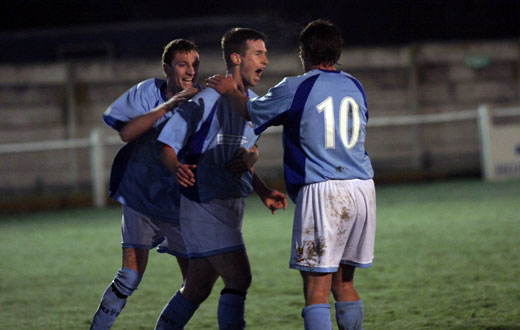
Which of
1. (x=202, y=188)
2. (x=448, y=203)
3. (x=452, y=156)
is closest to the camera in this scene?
(x=202, y=188)

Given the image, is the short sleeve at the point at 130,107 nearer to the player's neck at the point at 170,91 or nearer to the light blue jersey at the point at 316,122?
the player's neck at the point at 170,91

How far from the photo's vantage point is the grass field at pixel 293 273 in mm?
4871

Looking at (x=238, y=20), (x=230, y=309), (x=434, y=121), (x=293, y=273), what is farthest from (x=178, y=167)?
(x=238, y=20)

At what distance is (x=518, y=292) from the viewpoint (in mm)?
5238

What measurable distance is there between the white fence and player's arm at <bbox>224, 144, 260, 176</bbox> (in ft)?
30.6

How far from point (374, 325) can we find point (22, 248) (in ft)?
17.0

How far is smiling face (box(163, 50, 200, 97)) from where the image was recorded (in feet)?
13.3

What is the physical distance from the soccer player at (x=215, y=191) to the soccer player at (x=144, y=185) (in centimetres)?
26

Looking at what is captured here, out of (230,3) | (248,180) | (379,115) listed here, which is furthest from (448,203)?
(230,3)

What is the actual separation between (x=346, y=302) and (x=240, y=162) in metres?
0.83

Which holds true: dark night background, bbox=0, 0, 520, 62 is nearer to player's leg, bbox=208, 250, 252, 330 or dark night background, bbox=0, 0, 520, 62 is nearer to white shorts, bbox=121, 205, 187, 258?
white shorts, bbox=121, 205, 187, 258

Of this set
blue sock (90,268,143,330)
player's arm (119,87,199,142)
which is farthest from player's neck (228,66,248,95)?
blue sock (90,268,143,330)

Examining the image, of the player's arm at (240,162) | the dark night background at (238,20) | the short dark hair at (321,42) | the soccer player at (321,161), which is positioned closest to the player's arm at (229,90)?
the soccer player at (321,161)

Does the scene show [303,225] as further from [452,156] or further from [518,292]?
[452,156]
